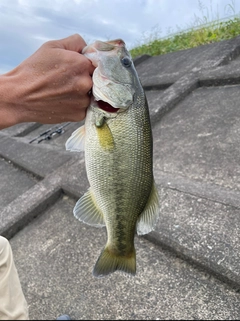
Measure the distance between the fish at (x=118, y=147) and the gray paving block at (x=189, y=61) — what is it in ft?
13.0

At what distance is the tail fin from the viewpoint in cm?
173

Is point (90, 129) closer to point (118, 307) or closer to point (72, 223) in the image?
point (118, 307)

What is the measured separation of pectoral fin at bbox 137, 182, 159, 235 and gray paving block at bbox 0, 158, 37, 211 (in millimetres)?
2831

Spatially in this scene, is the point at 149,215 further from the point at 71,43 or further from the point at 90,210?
the point at 71,43

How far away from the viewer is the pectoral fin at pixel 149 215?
1.71 meters

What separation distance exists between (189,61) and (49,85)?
5.02 m

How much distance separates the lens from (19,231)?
3420 mm

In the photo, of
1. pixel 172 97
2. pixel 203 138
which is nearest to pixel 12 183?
pixel 172 97

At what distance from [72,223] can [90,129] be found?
5.98 feet

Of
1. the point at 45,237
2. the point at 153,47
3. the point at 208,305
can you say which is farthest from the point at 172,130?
the point at 153,47

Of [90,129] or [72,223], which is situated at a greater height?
[90,129]

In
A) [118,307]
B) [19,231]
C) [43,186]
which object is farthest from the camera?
[43,186]

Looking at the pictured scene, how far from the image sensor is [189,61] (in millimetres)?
6012

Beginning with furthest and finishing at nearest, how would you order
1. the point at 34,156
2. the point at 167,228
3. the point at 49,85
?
1. the point at 34,156
2. the point at 167,228
3. the point at 49,85
